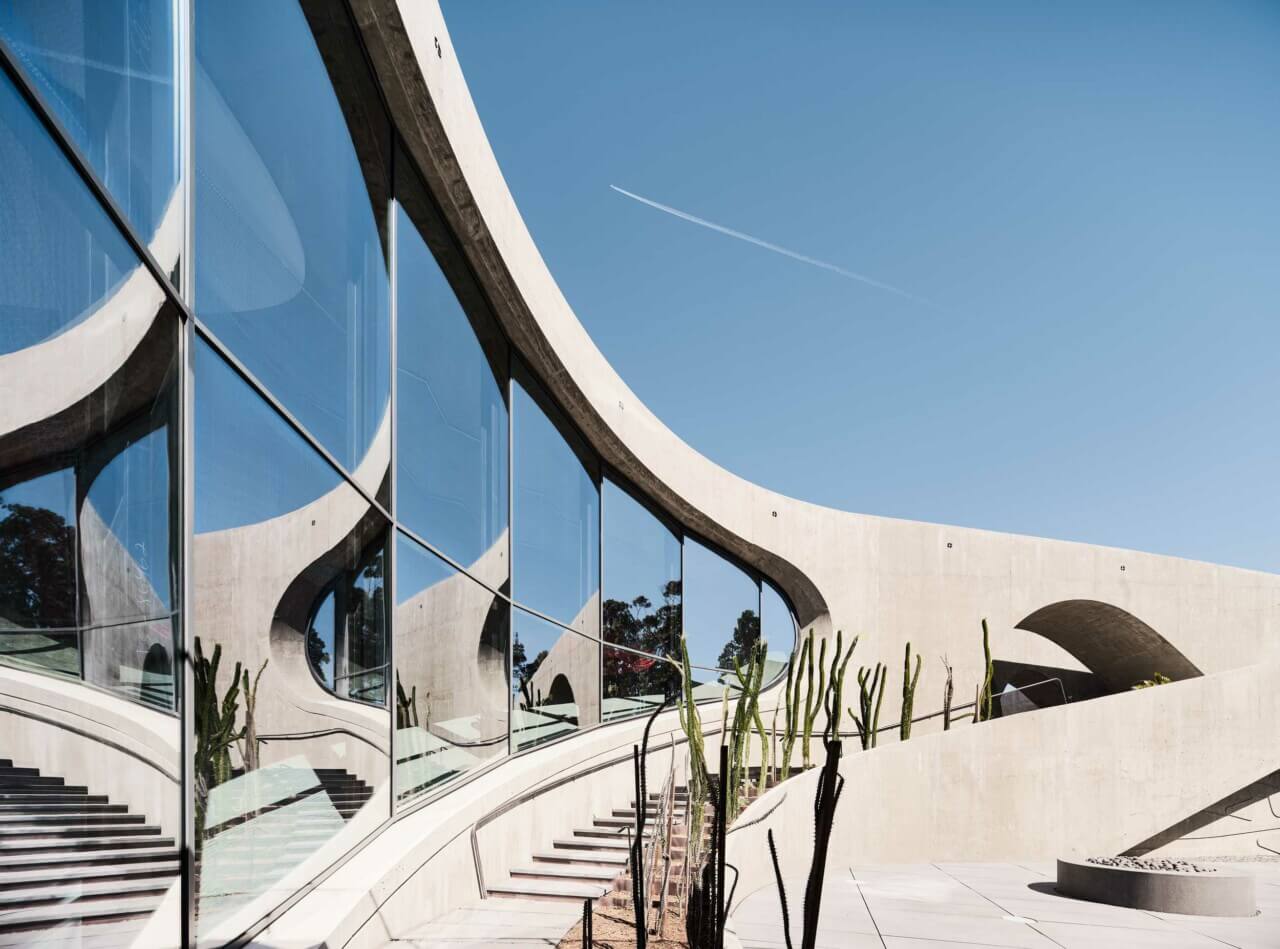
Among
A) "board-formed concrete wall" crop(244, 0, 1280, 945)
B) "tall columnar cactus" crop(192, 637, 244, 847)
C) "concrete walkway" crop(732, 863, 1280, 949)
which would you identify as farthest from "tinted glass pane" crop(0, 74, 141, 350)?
"concrete walkway" crop(732, 863, 1280, 949)

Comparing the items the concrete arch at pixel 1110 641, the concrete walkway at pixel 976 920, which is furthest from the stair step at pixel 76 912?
the concrete arch at pixel 1110 641

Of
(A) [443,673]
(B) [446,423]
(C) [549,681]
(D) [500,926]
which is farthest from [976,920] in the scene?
(B) [446,423]

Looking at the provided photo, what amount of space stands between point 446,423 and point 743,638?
31.2ft

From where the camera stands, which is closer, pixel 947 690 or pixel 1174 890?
pixel 1174 890

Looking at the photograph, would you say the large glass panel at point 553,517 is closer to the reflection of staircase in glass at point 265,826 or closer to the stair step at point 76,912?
the reflection of staircase in glass at point 265,826

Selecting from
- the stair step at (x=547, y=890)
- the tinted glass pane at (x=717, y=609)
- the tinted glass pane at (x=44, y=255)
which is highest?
the tinted glass pane at (x=44, y=255)

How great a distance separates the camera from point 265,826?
3949 mm

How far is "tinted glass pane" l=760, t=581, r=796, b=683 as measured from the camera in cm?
1573

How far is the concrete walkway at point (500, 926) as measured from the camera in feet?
17.0

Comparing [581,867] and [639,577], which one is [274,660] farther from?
[639,577]

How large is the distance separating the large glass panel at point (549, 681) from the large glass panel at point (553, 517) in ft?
0.74

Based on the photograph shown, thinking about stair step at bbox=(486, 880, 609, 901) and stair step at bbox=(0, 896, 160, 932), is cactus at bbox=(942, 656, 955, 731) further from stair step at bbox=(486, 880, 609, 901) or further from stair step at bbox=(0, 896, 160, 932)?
stair step at bbox=(0, 896, 160, 932)

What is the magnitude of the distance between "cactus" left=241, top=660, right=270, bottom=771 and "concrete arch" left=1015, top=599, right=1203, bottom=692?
632 inches

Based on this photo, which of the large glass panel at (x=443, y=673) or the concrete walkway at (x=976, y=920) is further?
the concrete walkway at (x=976, y=920)
